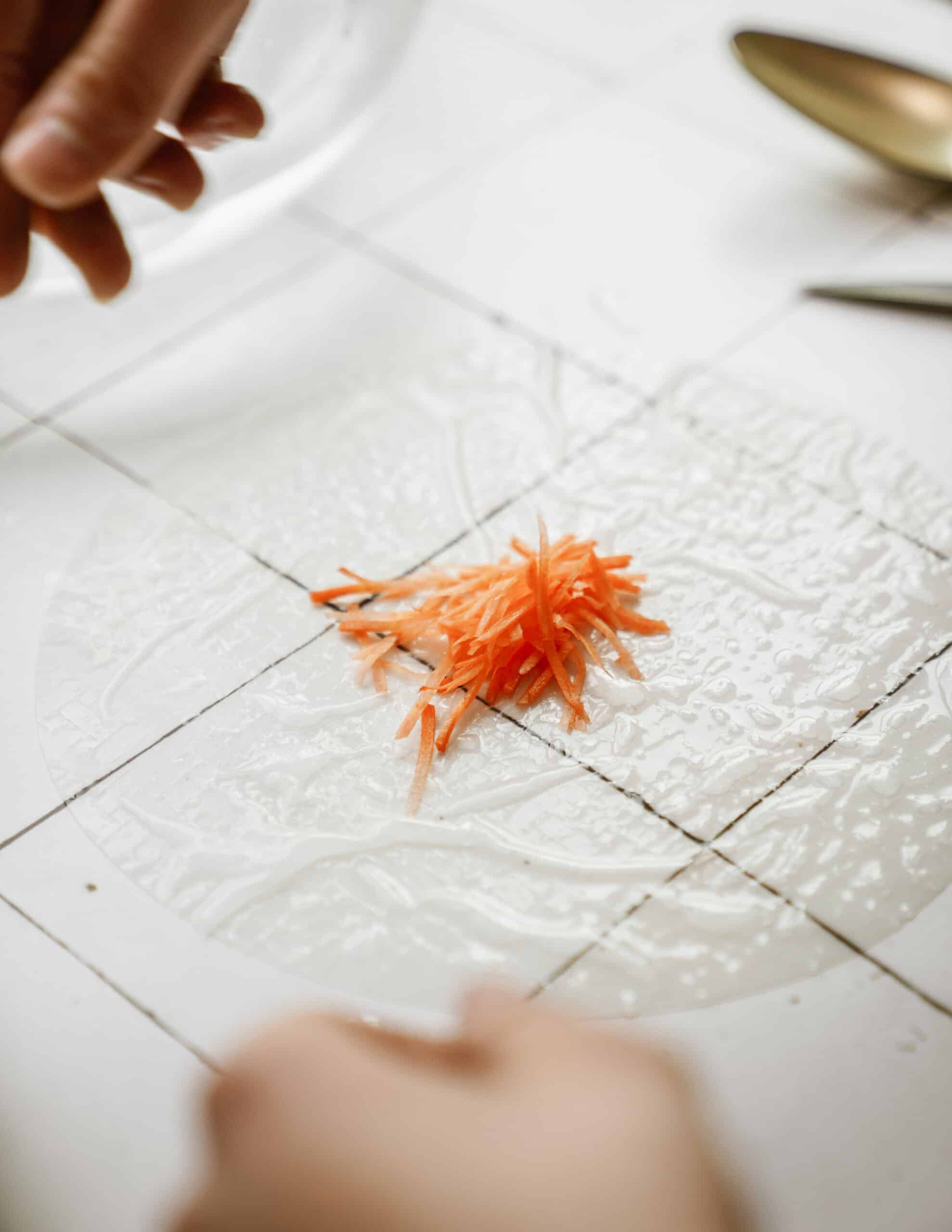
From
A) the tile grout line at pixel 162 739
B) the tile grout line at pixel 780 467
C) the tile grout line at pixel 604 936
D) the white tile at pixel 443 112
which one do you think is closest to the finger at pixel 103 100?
the tile grout line at pixel 162 739

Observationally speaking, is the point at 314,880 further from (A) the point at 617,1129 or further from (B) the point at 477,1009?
(A) the point at 617,1129

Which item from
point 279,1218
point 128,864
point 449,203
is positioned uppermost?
point 279,1218

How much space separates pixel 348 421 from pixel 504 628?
1.19 ft

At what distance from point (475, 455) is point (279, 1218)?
2.54ft

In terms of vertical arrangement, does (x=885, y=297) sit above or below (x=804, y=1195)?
above

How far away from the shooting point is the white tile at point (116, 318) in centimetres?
127

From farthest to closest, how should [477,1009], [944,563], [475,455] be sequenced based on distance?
[475,455] → [944,563] → [477,1009]

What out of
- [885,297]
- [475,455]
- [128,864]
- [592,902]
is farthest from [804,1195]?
[885,297]

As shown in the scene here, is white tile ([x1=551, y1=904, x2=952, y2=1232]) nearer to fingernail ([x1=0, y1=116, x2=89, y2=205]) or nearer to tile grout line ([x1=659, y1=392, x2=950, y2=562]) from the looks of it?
tile grout line ([x1=659, y1=392, x2=950, y2=562])

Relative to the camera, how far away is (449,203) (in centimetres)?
148

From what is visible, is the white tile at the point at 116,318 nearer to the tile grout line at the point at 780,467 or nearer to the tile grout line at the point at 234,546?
the tile grout line at the point at 234,546

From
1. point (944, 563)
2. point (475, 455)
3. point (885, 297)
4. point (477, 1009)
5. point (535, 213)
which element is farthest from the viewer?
point (535, 213)

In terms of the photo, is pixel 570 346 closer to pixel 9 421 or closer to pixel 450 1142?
pixel 9 421

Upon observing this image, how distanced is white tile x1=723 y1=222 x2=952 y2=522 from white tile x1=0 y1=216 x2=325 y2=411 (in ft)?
1.75
